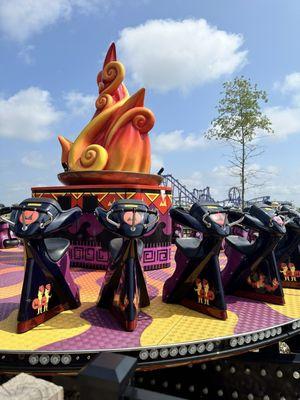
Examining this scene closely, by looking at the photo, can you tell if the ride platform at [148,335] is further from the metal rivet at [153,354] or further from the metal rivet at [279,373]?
the metal rivet at [279,373]

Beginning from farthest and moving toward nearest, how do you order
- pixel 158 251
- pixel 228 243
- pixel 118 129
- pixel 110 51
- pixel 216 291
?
pixel 110 51 → pixel 118 129 → pixel 158 251 → pixel 228 243 → pixel 216 291

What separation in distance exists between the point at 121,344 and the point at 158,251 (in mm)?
3124

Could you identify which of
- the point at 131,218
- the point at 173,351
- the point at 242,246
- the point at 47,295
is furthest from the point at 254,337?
the point at 47,295

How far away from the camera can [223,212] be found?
325cm

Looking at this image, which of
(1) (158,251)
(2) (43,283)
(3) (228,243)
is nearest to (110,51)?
(1) (158,251)

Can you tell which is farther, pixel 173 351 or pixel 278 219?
pixel 278 219

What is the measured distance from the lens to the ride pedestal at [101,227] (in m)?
5.42

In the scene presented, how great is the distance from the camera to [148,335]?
2.74 metres

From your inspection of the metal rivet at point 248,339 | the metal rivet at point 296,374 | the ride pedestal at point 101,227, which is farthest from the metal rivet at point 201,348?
the ride pedestal at point 101,227

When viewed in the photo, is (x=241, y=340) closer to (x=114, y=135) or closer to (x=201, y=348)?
(x=201, y=348)

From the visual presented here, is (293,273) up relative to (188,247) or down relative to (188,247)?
down

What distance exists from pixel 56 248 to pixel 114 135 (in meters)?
3.33

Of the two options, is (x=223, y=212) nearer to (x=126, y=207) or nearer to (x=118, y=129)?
(x=126, y=207)

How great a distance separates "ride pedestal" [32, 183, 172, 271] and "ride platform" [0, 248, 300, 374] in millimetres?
1736
